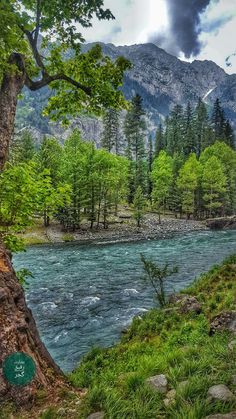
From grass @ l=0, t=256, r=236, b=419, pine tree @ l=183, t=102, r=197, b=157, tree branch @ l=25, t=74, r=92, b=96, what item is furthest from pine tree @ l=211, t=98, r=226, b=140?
grass @ l=0, t=256, r=236, b=419

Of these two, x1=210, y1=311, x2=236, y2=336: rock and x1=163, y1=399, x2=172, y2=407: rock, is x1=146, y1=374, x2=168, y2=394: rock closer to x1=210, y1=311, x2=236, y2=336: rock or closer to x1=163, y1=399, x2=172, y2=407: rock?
x1=163, y1=399, x2=172, y2=407: rock

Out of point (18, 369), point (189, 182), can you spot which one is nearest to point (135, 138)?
point (189, 182)

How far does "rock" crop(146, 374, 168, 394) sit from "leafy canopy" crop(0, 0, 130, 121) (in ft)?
21.0

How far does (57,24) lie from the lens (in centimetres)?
821

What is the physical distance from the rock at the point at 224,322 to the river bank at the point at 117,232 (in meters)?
33.6

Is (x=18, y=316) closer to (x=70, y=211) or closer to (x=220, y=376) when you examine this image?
(x=220, y=376)

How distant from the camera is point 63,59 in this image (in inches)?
360

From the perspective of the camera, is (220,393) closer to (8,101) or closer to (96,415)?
(96,415)

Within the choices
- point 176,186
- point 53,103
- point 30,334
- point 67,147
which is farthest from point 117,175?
point 30,334

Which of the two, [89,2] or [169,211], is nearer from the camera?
[89,2]

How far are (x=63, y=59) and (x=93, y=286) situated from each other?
15.7 metres

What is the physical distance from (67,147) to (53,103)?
50531 mm

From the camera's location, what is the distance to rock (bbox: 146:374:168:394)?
534 cm

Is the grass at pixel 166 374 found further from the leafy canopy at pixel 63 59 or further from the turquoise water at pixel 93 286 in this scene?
the leafy canopy at pixel 63 59
